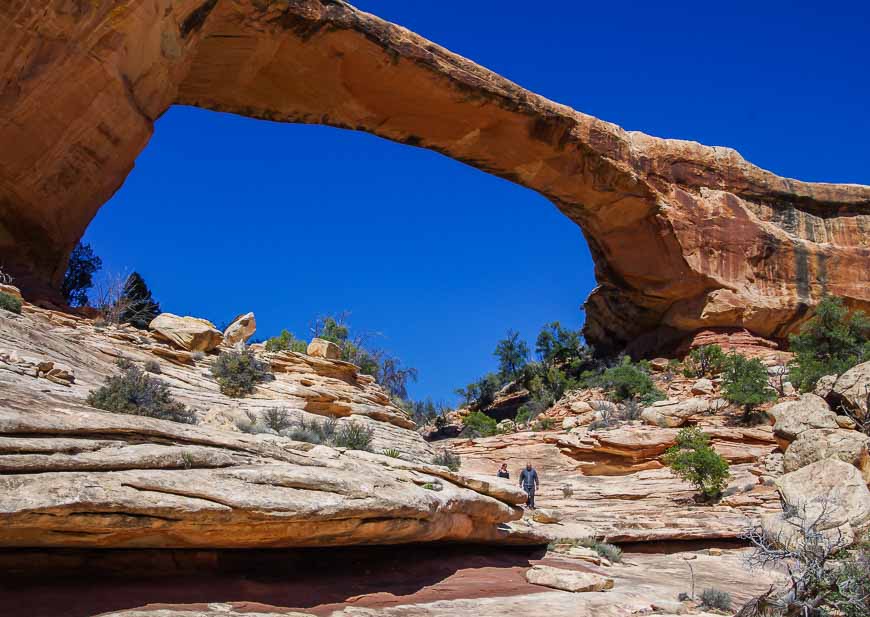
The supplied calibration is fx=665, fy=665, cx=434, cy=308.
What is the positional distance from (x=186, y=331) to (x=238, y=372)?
1828mm

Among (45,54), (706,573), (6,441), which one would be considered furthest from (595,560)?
(45,54)

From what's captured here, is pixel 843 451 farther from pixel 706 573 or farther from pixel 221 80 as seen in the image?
pixel 221 80

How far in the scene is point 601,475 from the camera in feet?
54.3

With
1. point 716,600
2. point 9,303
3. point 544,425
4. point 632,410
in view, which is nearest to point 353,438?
point 716,600

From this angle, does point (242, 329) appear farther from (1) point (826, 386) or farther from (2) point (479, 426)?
(1) point (826, 386)

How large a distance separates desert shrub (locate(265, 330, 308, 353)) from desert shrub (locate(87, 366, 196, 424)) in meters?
7.71

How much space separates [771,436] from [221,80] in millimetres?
16754

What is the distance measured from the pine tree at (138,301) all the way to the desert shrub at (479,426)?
446 inches

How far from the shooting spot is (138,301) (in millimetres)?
18250

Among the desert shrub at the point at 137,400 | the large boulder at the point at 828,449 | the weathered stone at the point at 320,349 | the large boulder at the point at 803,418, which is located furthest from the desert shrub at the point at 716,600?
the weathered stone at the point at 320,349

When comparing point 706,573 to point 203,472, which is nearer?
point 203,472

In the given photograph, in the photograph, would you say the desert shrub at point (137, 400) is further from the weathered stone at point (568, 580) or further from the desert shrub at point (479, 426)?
the desert shrub at point (479, 426)

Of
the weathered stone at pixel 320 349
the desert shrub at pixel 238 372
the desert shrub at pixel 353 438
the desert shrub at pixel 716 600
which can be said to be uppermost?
the weathered stone at pixel 320 349

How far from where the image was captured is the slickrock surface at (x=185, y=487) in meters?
4.41
